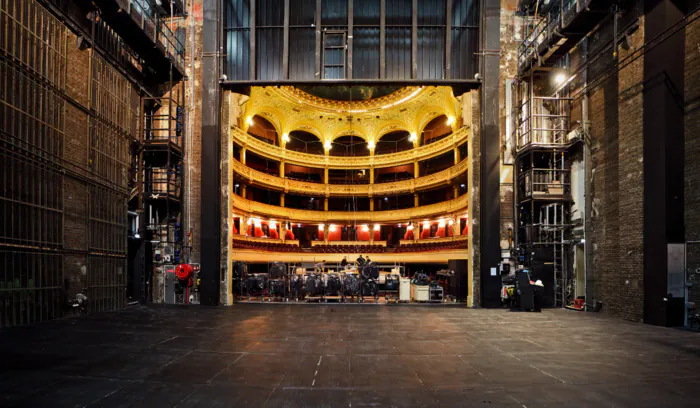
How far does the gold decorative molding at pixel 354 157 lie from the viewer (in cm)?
3344

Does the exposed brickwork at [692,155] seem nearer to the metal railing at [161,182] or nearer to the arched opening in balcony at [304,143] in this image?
the metal railing at [161,182]

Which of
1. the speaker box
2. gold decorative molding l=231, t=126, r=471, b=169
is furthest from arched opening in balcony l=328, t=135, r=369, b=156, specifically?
the speaker box

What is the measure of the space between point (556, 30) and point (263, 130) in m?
26.4

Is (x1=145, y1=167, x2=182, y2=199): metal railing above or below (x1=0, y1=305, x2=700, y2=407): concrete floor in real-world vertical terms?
above

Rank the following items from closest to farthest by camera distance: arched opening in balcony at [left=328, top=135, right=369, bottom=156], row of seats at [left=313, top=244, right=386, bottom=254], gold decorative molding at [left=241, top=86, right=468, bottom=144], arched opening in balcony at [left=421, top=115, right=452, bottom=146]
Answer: gold decorative molding at [left=241, top=86, right=468, bottom=144], arched opening in balcony at [left=421, top=115, right=452, bottom=146], row of seats at [left=313, top=244, right=386, bottom=254], arched opening in balcony at [left=328, top=135, right=369, bottom=156]

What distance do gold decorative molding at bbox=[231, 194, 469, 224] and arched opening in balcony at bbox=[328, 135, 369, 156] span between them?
19.0 feet

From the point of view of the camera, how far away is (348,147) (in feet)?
138

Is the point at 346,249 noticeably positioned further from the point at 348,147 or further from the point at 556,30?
the point at 556,30

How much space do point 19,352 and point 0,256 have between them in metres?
3.94

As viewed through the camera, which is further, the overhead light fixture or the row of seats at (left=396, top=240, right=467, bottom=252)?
the row of seats at (left=396, top=240, right=467, bottom=252)

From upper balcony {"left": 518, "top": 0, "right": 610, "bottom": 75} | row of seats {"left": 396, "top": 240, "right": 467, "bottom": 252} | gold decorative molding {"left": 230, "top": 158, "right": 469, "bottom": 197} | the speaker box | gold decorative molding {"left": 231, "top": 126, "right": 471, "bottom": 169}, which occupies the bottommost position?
the speaker box

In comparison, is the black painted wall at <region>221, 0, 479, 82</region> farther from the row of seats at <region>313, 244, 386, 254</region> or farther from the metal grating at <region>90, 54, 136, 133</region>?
the row of seats at <region>313, 244, 386, 254</region>

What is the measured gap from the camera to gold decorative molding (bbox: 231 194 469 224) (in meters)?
34.0

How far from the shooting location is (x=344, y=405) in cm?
575
